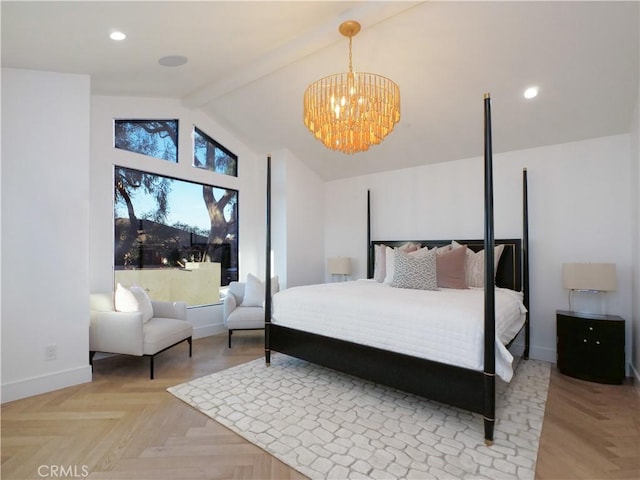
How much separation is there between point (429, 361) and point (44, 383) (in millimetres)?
3141

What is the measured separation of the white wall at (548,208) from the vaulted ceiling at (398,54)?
229 mm

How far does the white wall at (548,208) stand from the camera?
3326mm

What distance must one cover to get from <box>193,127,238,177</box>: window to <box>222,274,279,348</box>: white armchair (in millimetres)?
1774

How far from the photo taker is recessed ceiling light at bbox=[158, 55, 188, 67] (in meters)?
2.98

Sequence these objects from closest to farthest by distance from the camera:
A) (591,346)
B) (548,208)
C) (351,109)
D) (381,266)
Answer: (351,109) → (591,346) → (548,208) → (381,266)

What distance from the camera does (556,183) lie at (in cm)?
364

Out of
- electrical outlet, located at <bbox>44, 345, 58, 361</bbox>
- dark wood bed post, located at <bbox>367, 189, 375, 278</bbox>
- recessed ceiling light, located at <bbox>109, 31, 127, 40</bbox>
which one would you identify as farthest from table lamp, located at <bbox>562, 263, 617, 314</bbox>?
electrical outlet, located at <bbox>44, 345, 58, 361</bbox>

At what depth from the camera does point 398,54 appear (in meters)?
3.05

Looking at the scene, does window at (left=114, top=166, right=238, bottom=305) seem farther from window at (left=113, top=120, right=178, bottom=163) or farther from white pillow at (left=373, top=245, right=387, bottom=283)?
white pillow at (left=373, top=245, right=387, bottom=283)

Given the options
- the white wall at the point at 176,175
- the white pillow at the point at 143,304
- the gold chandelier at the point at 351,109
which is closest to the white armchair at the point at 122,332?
the white pillow at the point at 143,304

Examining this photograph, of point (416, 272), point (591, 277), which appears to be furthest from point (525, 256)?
point (416, 272)

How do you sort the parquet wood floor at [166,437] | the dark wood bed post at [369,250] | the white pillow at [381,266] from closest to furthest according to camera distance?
the parquet wood floor at [166,437] < the white pillow at [381,266] < the dark wood bed post at [369,250]

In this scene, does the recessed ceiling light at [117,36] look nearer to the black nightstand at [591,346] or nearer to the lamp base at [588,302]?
the black nightstand at [591,346]

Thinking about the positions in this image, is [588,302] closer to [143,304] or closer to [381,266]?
[381,266]
